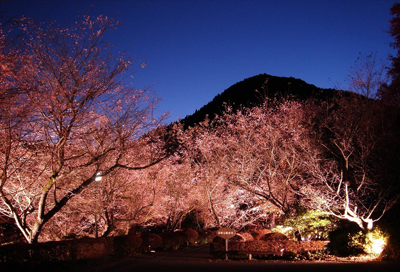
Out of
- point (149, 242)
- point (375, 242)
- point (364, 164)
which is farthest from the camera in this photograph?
point (149, 242)

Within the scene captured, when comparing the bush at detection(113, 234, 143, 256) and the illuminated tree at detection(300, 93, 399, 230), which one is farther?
the bush at detection(113, 234, 143, 256)

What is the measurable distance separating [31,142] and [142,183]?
31.4 ft

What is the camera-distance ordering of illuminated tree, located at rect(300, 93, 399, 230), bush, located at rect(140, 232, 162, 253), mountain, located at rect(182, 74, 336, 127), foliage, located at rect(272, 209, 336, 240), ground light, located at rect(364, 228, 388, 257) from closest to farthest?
ground light, located at rect(364, 228, 388, 257) → illuminated tree, located at rect(300, 93, 399, 230) → foliage, located at rect(272, 209, 336, 240) → bush, located at rect(140, 232, 162, 253) → mountain, located at rect(182, 74, 336, 127)

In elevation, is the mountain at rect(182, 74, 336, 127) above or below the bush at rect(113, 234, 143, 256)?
above

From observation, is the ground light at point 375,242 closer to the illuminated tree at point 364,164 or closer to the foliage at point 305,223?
the illuminated tree at point 364,164

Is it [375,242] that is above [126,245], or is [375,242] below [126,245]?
above

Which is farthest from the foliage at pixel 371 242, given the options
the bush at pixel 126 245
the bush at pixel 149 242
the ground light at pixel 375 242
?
the bush at pixel 149 242

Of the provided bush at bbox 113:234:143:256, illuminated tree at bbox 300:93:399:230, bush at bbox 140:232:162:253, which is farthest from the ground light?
bush at bbox 140:232:162:253

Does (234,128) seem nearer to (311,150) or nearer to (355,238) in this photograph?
(311,150)

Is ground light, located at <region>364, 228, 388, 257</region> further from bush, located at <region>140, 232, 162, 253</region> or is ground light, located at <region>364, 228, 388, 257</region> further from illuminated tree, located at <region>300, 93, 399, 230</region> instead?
bush, located at <region>140, 232, 162, 253</region>

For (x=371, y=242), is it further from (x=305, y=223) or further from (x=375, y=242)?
(x=305, y=223)

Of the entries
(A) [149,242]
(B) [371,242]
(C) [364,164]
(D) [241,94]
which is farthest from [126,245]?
(D) [241,94]

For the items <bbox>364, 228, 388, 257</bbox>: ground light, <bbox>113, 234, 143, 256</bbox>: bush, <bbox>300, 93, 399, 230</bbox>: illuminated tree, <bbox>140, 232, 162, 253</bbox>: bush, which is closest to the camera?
<bbox>364, 228, 388, 257</bbox>: ground light

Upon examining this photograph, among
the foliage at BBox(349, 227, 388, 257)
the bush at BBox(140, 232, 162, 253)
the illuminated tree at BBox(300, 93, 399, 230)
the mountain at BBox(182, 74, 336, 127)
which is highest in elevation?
the mountain at BBox(182, 74, 336, 127)
